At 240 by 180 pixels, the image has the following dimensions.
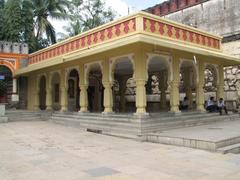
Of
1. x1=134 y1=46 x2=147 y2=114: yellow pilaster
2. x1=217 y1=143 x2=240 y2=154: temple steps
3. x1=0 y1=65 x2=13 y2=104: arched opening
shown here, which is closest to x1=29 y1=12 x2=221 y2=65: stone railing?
x1=134 y1=46 x2=147 y2=114: yellow pilaster

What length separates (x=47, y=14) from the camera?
85.1ft

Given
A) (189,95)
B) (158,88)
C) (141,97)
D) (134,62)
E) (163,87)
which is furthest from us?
(158,88)

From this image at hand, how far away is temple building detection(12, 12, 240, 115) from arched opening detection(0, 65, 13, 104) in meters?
0.46

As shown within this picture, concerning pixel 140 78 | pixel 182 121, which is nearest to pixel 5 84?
pixel 140 78

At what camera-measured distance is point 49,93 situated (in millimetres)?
17047

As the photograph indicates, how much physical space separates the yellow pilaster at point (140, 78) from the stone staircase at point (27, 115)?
762cm

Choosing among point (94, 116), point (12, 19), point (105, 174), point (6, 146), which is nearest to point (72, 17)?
point (12, 19)

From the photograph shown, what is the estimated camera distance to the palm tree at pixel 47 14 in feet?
83.0

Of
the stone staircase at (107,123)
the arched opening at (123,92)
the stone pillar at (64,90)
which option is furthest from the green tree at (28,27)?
the stone staircase at (107,123)

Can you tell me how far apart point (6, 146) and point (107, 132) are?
3.56 meters

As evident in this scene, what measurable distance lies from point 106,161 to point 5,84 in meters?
15.0

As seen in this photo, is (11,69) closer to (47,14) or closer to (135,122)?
(47,14)

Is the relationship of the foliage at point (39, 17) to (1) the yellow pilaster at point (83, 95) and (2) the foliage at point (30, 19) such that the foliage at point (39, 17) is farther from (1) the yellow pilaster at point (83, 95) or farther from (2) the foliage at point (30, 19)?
(1) the yellow pilaster at point (83, 95)

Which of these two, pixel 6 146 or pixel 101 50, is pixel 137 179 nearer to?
pixel 6 146
